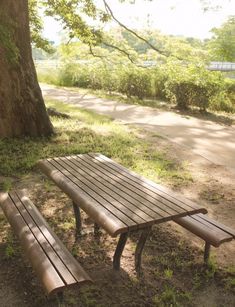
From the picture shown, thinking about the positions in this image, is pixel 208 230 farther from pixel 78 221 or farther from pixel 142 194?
pixel 78 221

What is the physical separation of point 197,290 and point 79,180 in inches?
58.0

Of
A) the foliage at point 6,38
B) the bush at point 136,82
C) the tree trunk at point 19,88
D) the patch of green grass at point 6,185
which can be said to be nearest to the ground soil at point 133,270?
the patch of green grass at point 6,185

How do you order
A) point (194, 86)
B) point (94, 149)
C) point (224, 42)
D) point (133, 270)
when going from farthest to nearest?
point (224, 42) → point (194, 86) → point (94, 149) → point (133, 270)

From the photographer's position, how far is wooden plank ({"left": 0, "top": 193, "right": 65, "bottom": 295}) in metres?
2.13

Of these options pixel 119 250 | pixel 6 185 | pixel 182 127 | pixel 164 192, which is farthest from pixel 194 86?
pixel 119 250

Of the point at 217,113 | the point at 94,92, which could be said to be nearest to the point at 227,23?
the point at 94,92

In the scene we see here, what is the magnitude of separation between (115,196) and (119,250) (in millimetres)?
461

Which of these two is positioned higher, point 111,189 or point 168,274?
point 111,189

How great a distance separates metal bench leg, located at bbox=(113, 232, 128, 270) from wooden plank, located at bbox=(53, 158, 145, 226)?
244 mm

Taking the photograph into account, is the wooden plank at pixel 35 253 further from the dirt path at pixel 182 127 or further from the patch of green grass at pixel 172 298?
the dirt path at pixel 182 127

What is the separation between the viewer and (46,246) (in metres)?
2.58

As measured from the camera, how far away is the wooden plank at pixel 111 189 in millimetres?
2629

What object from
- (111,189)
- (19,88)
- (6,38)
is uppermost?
(6,38)

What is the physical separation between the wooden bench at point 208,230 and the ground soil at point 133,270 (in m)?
0.28
